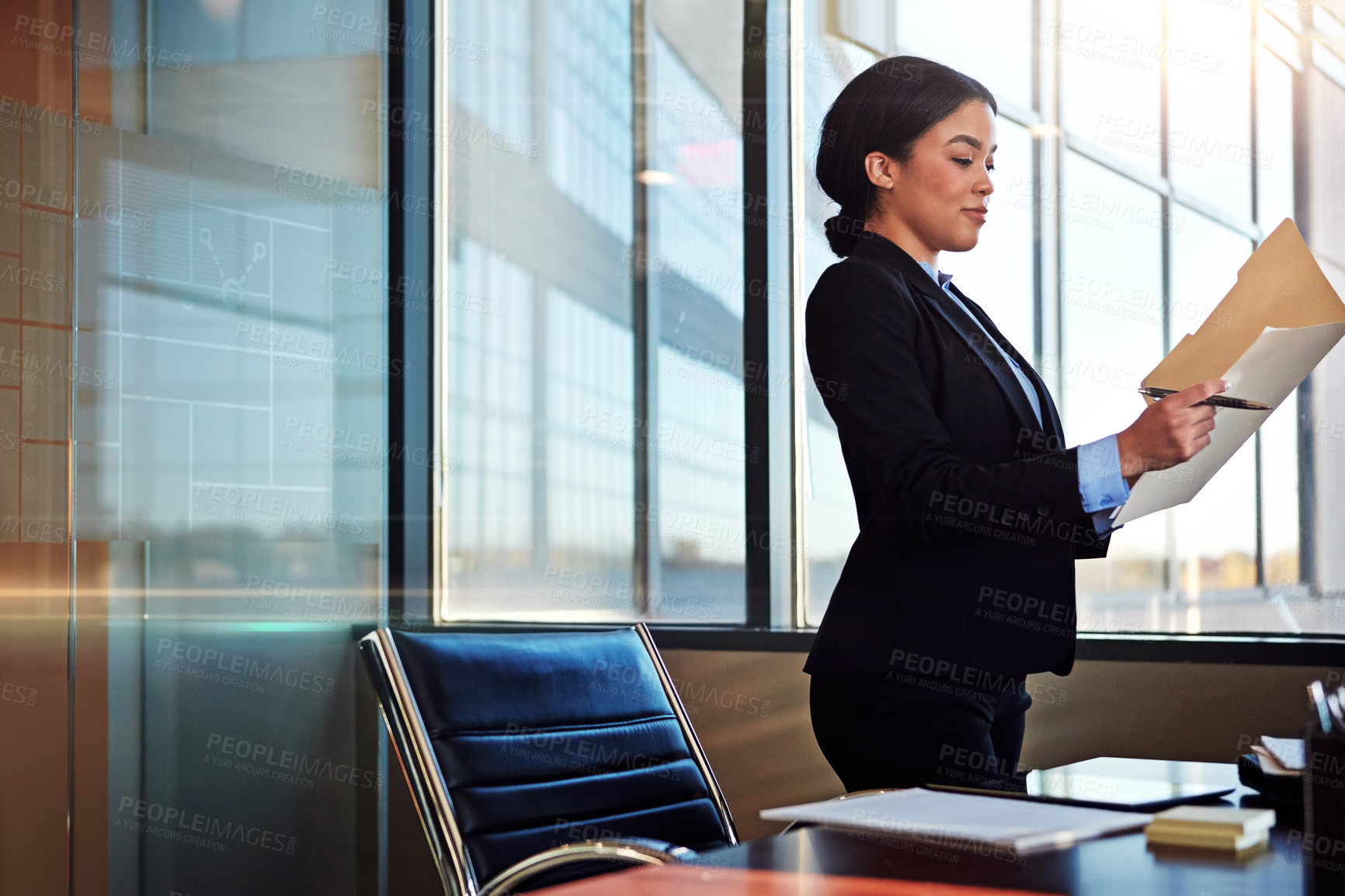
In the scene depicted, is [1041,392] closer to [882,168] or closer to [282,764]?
[882,168]

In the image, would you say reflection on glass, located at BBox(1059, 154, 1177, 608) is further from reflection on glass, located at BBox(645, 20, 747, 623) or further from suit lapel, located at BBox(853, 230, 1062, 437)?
suit lapel, located at BBox(853, 230, 1062, 437)

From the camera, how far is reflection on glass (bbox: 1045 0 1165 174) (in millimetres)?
3064

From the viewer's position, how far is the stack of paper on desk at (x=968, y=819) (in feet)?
3.87

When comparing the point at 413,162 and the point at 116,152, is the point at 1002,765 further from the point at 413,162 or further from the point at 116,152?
the point at 413,162

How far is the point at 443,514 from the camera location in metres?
3.95

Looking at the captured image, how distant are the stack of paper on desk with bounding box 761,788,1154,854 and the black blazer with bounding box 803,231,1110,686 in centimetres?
41

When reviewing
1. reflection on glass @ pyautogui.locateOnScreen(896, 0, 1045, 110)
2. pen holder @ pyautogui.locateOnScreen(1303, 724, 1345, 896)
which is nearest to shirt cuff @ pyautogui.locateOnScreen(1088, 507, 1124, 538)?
pen holder @ pyautogui.locateOnScreen(1303, 724, 1345, 896)

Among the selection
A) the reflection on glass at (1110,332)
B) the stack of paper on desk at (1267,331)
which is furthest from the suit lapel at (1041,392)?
the reflection on glass at (1110,332)

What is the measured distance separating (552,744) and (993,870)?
100 cm

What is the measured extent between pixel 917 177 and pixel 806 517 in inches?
61.1

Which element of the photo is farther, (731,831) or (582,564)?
(582,564)

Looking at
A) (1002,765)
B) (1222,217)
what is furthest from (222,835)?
(1222,217)

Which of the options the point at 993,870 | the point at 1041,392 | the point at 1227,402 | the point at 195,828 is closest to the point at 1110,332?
the point at 1041,392

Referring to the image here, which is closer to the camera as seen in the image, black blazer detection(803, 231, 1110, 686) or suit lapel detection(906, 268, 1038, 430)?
black blazer detection(803, 231, 1110, 686)
